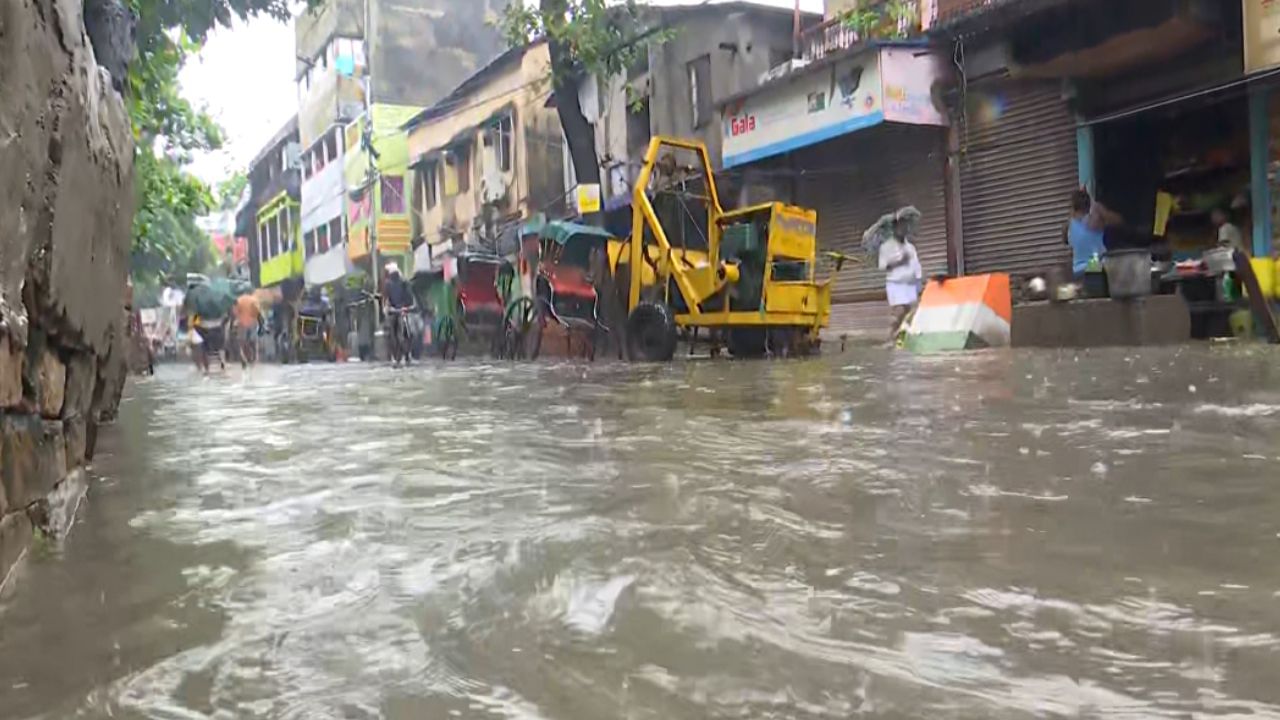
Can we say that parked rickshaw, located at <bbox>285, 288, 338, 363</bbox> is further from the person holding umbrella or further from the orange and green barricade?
the orange and green barricade

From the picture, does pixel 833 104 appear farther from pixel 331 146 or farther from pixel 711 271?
pixel 331 146

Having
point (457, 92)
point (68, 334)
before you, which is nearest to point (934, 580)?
point (68, 334)

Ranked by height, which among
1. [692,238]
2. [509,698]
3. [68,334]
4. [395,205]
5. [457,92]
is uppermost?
[457,92]

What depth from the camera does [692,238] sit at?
1100 centimetres

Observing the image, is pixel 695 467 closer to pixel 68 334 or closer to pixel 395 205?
pixel 68 334

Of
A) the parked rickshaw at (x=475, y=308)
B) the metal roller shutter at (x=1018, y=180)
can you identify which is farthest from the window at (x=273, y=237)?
the metal roller shutter at (x=1018, y=180)

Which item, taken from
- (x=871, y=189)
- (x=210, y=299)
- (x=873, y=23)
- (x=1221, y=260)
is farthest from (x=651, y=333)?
(x=210, y=299)

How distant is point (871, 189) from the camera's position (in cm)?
1462

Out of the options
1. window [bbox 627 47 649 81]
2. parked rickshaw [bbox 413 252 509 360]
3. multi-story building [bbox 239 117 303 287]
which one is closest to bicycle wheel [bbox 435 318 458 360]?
parked rickshaw [bbox 413 252 509 360]

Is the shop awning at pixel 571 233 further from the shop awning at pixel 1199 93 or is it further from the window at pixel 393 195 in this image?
the window at pixel 393 195

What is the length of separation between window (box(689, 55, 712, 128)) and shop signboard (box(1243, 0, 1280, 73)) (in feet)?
32.0

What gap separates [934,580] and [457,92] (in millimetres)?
27475

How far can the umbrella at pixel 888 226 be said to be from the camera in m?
11.5

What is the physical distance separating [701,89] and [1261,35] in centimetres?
1046
